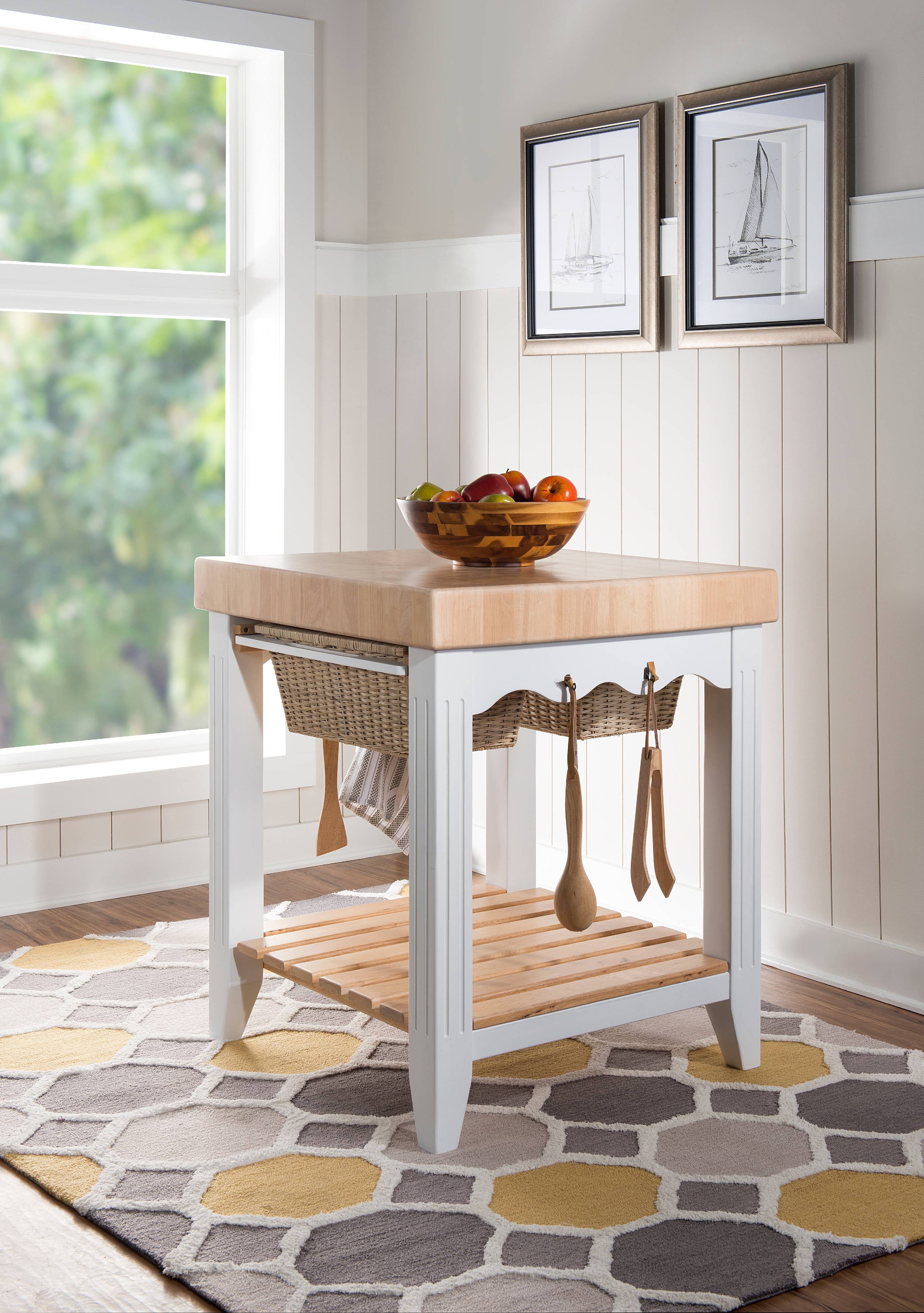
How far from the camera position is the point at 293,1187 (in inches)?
75.2

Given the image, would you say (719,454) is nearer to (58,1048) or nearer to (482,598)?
(482,598)

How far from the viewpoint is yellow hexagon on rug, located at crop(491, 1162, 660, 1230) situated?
1830 mm

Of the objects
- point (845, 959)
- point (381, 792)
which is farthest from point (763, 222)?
point (845, 959)

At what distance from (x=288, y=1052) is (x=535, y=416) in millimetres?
1552

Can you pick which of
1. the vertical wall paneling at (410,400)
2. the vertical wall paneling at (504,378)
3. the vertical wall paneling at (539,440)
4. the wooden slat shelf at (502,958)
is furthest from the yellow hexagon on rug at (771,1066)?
the vertical wall paneling at (410,400)

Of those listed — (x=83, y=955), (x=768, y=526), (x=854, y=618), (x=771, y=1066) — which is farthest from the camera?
(x=83, y=955)

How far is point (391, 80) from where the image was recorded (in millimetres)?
3578

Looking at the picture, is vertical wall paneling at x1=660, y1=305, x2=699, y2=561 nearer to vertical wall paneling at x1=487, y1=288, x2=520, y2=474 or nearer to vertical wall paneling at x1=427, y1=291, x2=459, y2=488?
vertical wall paneling at x1=487, y1=288, x2=520, y2=474

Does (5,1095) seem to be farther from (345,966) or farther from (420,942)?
(420,942)

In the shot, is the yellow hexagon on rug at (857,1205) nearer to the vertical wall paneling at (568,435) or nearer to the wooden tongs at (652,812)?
the wooden tongs at (652,812)

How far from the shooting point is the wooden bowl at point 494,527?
7.02 ft

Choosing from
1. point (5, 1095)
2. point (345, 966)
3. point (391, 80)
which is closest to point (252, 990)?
point (345, 966)

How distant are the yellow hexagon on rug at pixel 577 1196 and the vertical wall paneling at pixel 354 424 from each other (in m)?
2.01

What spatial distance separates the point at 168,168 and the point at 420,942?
7.48 ft
